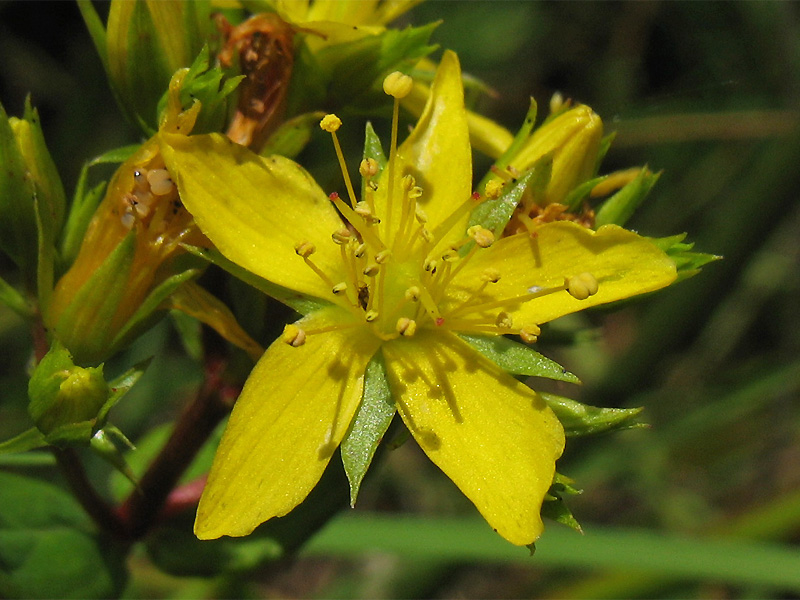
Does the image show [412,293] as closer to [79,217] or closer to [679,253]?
[679,253]

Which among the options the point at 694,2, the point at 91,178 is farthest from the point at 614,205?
the point at 694,2

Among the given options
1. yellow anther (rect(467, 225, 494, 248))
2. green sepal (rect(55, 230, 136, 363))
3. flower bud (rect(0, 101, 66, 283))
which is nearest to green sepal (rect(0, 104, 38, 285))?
flower bud (rect(0, 101, 66, 283))

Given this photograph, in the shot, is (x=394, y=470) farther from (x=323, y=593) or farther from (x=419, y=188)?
(x=419, y=188)

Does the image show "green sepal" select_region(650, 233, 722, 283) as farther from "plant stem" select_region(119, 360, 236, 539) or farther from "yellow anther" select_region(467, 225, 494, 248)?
"plant stem" select_region(119, 360, 236, 539)

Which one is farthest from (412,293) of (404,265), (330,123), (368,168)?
(330,123)

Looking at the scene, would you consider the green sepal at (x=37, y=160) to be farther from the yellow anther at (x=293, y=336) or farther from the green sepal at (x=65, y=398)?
the yellow anther at (x=293, y=336)

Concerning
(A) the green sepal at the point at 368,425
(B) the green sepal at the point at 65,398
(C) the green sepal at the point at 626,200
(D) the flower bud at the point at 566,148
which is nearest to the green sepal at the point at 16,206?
(B) the green sepal at the point at 65,398

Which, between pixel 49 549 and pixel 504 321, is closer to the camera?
pixel 504 321
